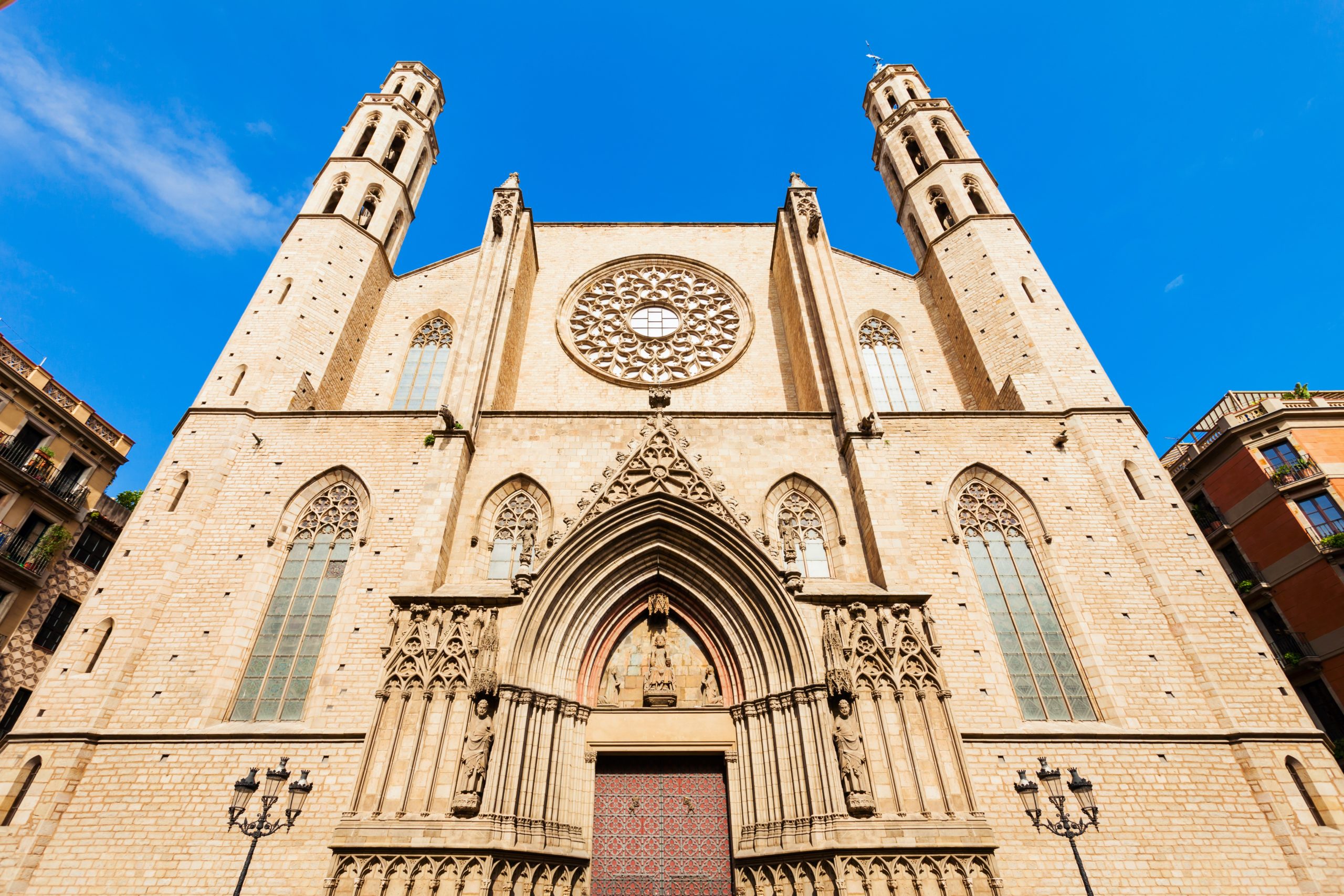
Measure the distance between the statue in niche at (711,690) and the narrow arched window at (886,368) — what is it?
8.82 meters

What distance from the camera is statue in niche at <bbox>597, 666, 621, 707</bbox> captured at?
1135 centimetres

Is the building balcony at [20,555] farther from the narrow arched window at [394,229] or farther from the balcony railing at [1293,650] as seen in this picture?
the balcony railing at [1293,650]

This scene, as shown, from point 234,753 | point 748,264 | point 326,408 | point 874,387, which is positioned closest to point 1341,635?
point 874,387

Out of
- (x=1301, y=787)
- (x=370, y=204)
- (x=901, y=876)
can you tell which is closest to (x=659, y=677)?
(x=901, y=876)

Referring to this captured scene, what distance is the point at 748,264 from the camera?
21422mm

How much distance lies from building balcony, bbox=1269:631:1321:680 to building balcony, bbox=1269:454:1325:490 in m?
3.89

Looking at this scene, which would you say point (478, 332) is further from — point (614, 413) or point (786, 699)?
point (786, 699)

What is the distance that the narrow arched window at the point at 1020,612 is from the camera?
11078mm

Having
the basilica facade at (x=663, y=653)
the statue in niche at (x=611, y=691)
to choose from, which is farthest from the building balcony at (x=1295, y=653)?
the statue in niche at (x=611, y=691)

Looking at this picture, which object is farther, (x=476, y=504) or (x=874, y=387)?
(x=874, y=387)

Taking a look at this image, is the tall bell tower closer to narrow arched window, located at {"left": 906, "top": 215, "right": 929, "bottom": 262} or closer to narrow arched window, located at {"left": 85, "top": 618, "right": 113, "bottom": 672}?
narrow arched window, located at {"left": 85, "top": 618, "right": 113, "bottom": 672}

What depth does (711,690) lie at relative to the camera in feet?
37.5

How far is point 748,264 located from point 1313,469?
1646cm

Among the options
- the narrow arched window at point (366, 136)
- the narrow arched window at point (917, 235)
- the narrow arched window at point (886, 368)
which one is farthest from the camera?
the narrow arched window at point (366, 136)
